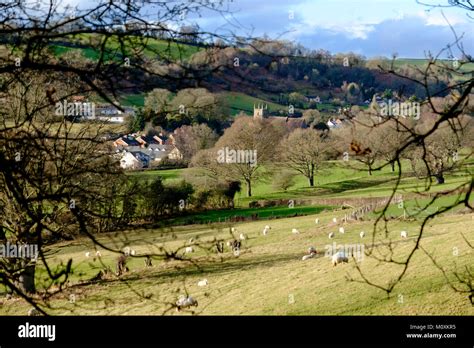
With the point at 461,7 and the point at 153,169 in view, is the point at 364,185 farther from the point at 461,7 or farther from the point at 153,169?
the point at 461,7

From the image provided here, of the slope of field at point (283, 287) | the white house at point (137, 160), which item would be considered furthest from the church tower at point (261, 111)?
the slope of field at point (283, 287)

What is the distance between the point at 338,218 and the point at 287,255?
12166 millimetres

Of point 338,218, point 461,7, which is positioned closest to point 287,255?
point 338,218

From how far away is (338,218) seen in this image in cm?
3672

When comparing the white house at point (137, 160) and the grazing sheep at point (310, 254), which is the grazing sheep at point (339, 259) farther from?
the white house at point (137, 160)

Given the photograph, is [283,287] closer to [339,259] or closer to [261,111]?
[339,259]

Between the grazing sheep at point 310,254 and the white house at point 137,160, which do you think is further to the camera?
the white house at point 137,160
